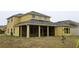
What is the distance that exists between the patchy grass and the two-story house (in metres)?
0.08

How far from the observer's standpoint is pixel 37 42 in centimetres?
241

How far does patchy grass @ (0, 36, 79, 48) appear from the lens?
2371mm

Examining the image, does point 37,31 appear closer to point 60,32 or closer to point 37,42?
point 37,42

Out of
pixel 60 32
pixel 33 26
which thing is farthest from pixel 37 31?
pixel 60 32

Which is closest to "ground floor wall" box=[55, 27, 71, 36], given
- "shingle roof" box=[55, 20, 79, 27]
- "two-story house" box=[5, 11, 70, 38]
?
"two-story house" box=[5, 11, 70, 38]

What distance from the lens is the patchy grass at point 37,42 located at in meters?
2.37

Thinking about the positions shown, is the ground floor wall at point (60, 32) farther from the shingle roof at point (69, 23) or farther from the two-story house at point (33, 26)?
the shingle roof at point (69, 23)

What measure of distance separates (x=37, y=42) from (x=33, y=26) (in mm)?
316

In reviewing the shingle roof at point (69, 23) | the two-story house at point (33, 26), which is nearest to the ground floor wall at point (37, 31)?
the two-story house at point (33, 26)

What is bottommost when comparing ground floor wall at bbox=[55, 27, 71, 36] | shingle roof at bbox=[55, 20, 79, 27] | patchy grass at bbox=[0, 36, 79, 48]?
patchy grass at bbox=[0, 36, 79, 48]

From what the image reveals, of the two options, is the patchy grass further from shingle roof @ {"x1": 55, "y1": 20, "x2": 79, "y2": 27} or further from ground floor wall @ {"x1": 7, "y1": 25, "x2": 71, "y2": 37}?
shingle roof @ {"x1": 55, "y1": 20, "x2": 79, "y2": 27}
